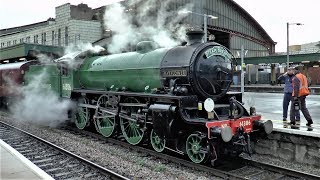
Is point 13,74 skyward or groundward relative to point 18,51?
groundward

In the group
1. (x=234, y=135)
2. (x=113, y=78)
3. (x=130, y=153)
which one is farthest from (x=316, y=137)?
(x=113, y=78)

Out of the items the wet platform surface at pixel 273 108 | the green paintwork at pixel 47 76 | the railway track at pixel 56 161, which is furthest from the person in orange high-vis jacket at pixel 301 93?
the green paintwork at pixel 47 76

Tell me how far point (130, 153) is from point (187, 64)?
270 cm

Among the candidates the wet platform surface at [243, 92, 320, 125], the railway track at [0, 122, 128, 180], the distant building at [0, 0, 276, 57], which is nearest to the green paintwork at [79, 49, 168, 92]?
the railway track at [0, 122, 128, 180]

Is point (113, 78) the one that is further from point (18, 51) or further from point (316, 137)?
point (18, 51)

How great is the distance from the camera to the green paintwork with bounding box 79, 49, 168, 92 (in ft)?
27.7

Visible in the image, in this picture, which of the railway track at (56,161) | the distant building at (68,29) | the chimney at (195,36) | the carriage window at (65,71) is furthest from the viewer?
the distant building at (68,29)

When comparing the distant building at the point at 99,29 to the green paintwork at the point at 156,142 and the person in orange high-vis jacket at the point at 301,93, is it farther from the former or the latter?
the green paintwork at the point at 156,142

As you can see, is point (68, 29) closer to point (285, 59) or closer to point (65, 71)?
point (285, 59)

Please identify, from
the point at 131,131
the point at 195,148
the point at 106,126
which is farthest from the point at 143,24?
the point at 195,148

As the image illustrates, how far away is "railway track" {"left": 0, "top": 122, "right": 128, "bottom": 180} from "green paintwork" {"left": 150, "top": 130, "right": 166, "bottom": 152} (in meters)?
1.81

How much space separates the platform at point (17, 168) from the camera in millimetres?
5439

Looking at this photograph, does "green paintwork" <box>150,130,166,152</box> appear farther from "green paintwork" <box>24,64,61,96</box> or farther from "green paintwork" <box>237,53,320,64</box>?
"green paintwork" <box>237,53,320,64</box>

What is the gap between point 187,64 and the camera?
24.4ft
